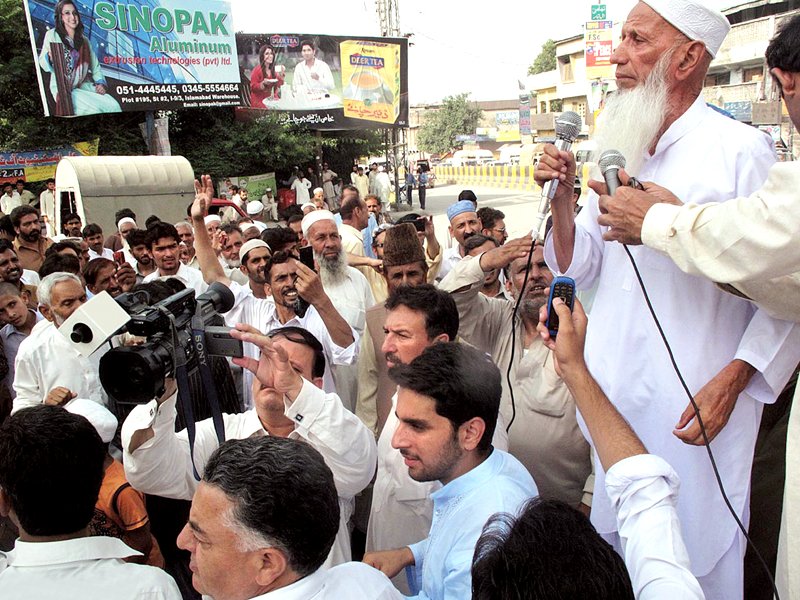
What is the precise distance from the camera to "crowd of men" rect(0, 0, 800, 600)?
142cm

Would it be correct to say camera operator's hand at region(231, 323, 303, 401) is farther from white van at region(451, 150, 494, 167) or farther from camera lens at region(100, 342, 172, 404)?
white van at region(451, 150, 494, 167)

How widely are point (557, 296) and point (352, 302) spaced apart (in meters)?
2.87

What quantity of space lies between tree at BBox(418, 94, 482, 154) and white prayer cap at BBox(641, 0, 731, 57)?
57.5 metres

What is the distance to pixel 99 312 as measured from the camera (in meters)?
1.80

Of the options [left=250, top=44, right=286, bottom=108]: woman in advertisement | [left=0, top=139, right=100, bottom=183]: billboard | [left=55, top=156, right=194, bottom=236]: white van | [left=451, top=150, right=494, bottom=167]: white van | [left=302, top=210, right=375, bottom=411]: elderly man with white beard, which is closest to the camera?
[left=302, top=210, right=375, bottom=411]: elderly man with white beard

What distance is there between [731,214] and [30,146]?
64.1 ft

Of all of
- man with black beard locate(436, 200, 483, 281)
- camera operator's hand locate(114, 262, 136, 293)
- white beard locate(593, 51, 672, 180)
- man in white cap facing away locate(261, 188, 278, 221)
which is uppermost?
white beard locate(593, 51, 672, 180)

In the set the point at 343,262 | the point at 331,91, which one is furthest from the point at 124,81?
the point at 343,262

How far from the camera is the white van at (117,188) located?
12.9m

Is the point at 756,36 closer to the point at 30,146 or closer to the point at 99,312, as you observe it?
the point at 30,146

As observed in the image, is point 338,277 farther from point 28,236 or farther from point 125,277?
point 28,236

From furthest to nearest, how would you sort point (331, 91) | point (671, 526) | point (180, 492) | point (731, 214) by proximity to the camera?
1. point (331, 91)
2. point (180, 492)
3. point (731, 214)
4. point (671, 526)

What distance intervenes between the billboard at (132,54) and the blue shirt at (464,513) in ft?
56.4

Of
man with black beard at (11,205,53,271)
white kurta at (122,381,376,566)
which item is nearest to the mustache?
white kurta at (122,381,376,566)
